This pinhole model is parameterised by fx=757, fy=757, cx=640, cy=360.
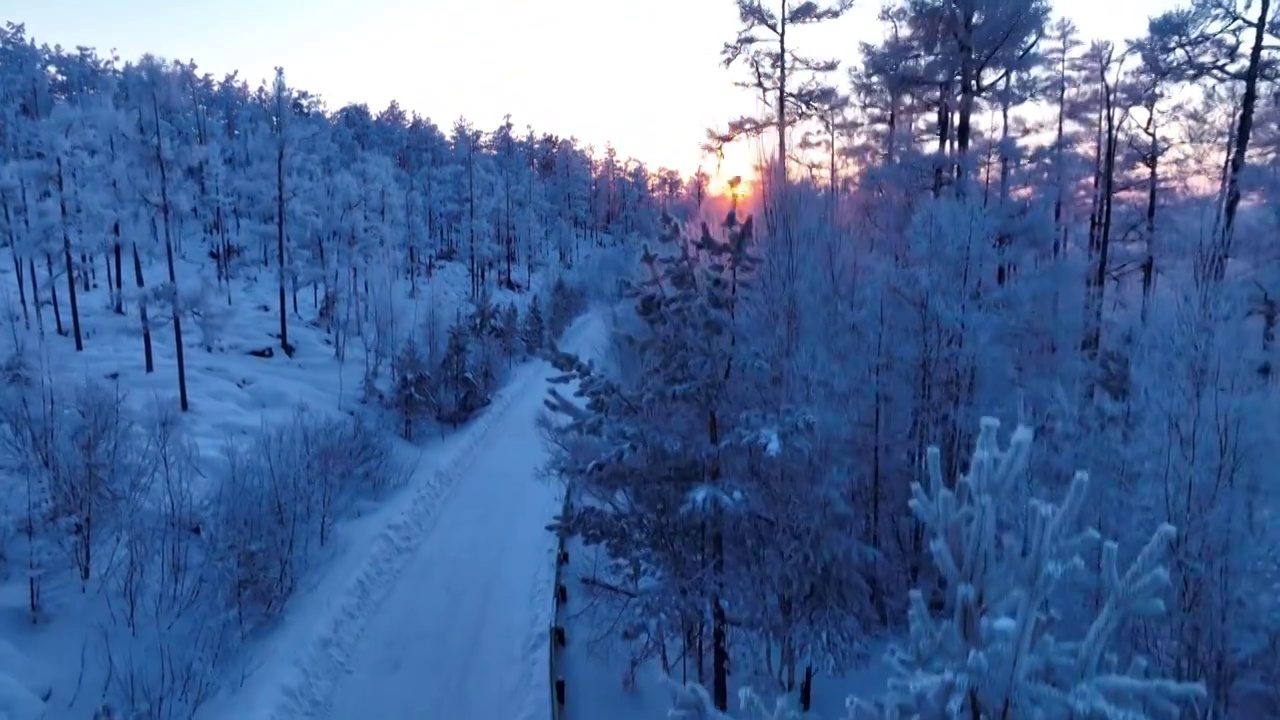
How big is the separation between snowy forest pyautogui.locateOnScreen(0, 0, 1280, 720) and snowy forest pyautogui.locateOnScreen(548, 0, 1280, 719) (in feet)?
0.12

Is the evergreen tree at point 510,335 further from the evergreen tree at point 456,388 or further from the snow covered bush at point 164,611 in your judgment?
the snow covered bush at point 164,611

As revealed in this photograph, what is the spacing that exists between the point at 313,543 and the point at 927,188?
45.6 ft

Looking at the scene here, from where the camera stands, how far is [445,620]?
43.6ft

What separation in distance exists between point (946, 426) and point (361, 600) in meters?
10.5

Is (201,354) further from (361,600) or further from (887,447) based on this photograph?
(887,447)

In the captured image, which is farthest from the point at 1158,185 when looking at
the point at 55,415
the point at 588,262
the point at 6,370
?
the point at 588,262

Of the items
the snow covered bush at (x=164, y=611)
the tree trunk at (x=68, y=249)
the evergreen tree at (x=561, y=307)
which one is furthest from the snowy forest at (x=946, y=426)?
the evergreen tree at (x=561, y=307)

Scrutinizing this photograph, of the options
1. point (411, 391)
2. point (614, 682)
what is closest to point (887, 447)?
point (614, 682)

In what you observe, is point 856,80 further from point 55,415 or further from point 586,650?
point 55,415

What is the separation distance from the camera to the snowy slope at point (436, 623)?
10844 millimetres

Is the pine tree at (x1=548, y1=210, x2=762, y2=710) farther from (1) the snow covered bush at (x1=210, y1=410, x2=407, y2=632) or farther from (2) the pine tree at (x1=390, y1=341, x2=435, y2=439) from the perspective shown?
(2) the pine tree at (x1=390, y1=341, x2=435, y2=439)

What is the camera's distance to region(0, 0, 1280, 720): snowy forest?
363 centimetres

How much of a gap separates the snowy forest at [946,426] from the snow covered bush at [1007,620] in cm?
1

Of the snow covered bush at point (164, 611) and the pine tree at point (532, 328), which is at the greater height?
the pine tree at point (532, 328)
